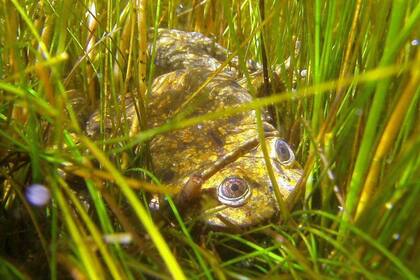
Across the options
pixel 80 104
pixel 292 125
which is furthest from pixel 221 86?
pixel 80 104

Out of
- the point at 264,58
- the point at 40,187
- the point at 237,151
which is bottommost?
the point at 237,151

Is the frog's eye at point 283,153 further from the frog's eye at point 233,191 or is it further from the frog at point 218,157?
the frog's eye at point 233,191

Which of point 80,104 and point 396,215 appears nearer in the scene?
point 396,215

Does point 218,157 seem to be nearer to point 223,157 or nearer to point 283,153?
point 223,157

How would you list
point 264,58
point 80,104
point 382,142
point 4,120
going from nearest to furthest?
point 382,142
point 4,120
point 264,58
point 80,104

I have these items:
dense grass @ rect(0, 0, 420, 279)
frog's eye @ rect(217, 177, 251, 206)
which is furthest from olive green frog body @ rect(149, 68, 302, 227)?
dense grass @ rect(0, 0, 420, 279)

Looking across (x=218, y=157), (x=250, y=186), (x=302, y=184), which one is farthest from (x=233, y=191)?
(x=302, y=184)

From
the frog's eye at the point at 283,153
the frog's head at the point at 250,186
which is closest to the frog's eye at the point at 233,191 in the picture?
the frog's head at the point at 250,186

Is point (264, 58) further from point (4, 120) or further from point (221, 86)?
point (4, 120)
